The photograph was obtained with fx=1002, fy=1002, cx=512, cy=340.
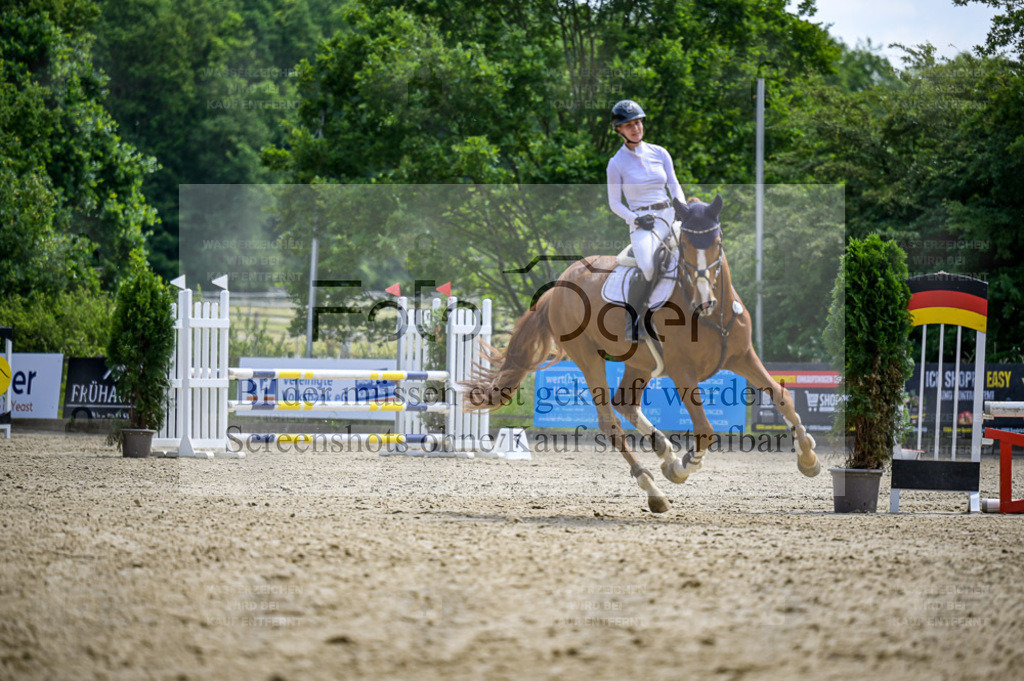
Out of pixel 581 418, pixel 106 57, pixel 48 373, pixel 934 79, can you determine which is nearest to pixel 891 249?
pixel 581 418

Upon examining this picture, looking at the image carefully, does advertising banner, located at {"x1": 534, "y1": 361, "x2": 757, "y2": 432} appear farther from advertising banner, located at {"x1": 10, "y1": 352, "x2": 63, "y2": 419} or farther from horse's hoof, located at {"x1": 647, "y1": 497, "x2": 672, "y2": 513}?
horse's hoof, located at {"x1": 647, "y1": 497, "x2": 672, "y2": 513}

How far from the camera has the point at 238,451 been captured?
43.2 ft

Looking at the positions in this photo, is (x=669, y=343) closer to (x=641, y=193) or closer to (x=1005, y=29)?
(x=641, y=193)

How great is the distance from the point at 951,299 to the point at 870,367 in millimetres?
1537

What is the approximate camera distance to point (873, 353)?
8.00 m

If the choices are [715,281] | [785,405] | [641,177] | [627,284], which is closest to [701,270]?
[715,281]

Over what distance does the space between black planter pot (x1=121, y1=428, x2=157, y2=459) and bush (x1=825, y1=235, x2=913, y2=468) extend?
8742 millimetres

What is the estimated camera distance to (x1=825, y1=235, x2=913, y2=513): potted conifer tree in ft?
26.2

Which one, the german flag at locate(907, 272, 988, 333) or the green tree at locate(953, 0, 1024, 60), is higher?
the green tree at locate(953, 0, 1024, 60)

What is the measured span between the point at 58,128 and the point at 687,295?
26382 mm

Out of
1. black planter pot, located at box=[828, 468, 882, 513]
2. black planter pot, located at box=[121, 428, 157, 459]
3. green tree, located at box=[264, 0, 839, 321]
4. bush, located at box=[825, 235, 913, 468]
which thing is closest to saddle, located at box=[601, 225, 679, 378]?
bush, located at box=[825, 235, 913, 468]

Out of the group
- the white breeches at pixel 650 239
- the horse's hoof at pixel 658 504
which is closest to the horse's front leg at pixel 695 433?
the horse's hoof at pixel 658 504

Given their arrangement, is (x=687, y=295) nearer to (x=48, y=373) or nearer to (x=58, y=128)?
(x=48, y=373)

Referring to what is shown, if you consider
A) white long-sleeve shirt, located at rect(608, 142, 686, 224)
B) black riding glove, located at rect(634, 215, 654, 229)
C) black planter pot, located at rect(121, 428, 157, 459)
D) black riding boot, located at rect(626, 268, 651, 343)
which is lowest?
black planter pot, located at rect(121, 428, 157, 459)
